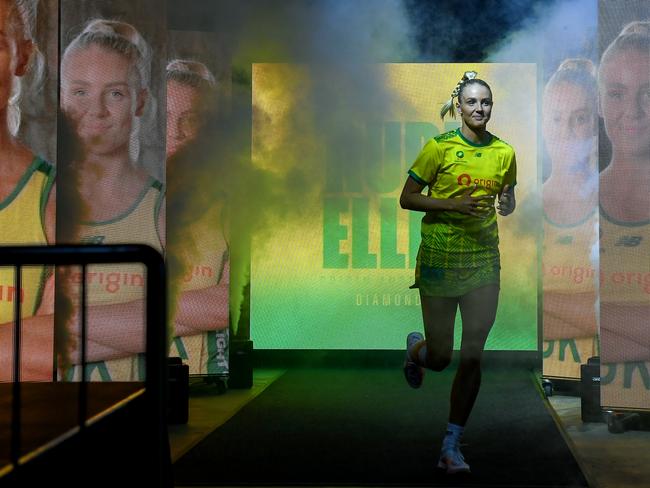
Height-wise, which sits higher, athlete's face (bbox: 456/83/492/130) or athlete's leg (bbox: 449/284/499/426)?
athlete's face (bbox: 456/83/492/130)

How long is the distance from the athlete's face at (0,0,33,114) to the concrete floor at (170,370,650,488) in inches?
75.2

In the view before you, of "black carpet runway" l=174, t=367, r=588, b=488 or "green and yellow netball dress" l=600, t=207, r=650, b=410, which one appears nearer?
"black carpet runway" l=174, t=367, r=588, b=488

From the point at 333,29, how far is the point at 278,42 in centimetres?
37

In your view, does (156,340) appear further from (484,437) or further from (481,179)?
(484,437)

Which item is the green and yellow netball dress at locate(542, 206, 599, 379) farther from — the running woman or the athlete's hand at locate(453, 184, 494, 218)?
the athlete's hand at locate(453, 184, 494, 218)

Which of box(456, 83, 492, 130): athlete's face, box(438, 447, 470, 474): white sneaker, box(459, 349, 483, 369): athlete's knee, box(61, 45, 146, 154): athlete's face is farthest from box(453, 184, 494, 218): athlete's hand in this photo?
box(61, 45, 146, 154): athlete's face

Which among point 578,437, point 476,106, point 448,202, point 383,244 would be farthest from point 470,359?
point 383,244

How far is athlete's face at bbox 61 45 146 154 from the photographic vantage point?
5.05 meters

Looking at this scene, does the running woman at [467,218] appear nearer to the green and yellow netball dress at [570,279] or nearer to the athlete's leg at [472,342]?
the athlete's leg at [472,342]

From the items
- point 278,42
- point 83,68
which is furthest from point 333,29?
point 83,68

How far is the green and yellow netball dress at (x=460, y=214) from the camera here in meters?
3.93

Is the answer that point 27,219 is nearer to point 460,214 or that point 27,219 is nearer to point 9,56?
point 9,56

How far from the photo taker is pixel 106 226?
16.7 feet

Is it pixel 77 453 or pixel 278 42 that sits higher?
pixel 278 42
